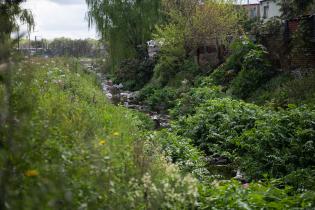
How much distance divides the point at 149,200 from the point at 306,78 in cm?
1137

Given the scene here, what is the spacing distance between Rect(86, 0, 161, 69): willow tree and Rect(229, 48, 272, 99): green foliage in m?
15.4

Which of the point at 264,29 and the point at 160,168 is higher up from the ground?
the point at 264,29

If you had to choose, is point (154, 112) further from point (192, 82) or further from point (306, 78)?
point (306, 78)

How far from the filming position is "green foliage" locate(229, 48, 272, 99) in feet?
57.3

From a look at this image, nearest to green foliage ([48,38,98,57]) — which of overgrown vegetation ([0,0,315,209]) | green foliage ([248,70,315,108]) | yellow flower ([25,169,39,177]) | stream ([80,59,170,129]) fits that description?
stream ([80,59,170,129])

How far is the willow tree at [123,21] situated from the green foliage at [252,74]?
15407 millimetres

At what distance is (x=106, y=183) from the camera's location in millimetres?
4449

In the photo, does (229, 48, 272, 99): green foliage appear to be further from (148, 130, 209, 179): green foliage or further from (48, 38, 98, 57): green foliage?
(48, 38, 98, 57): green foliage

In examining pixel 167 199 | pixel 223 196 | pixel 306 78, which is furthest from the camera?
pixel 306 78

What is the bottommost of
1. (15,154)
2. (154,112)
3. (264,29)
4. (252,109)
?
(154,112)

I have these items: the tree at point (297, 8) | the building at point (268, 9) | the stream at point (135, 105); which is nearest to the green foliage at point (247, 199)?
the stream at point (135, 105)

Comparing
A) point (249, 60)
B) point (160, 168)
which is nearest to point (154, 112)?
point (249, 60)

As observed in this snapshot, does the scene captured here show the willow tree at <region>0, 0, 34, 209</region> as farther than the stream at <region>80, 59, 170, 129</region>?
No

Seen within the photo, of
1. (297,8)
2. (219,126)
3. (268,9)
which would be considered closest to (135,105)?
(297,8)
